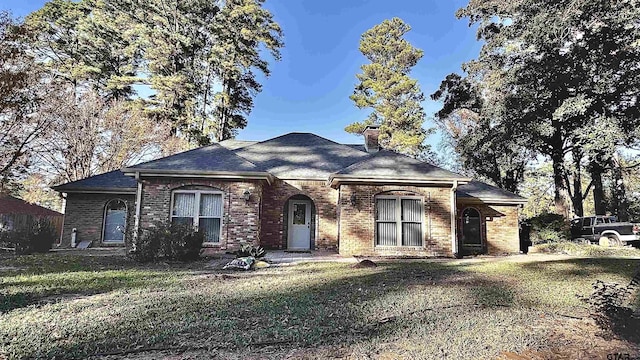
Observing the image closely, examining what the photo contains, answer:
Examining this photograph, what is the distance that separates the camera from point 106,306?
18.3ft

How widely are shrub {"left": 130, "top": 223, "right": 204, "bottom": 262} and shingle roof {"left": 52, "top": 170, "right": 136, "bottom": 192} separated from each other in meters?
5.56

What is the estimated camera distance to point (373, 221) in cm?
1253

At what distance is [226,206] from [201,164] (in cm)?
165

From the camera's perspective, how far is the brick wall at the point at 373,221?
1245 cm

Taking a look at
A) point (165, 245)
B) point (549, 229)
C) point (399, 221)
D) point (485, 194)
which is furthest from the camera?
point (549, 229)

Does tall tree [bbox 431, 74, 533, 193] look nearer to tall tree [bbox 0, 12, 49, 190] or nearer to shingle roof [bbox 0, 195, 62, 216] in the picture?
tall tree [bbox 0, 12, 49, 190]

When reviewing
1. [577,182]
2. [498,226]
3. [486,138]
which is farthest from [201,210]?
[577,182]

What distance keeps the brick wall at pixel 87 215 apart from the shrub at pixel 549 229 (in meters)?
16.9

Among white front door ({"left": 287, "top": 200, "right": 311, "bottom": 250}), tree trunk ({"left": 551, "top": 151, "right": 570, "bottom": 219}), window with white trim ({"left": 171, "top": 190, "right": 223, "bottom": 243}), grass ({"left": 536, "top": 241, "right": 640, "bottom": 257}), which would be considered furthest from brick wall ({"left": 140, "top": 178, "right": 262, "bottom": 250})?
tree trunk ({"left": 551, "top": 151, "right": 570, "bottom": 219})

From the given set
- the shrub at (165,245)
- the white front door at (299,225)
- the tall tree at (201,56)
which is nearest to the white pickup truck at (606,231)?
the white front door at (299,225)

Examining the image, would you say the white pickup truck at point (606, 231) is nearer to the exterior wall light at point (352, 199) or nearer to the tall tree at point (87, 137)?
the exterior wall light at point (352, 199)

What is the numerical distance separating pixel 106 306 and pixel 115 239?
10970 mm

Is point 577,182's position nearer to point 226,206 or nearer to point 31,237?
point 226,206

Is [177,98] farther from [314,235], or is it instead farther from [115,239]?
[314,235]
